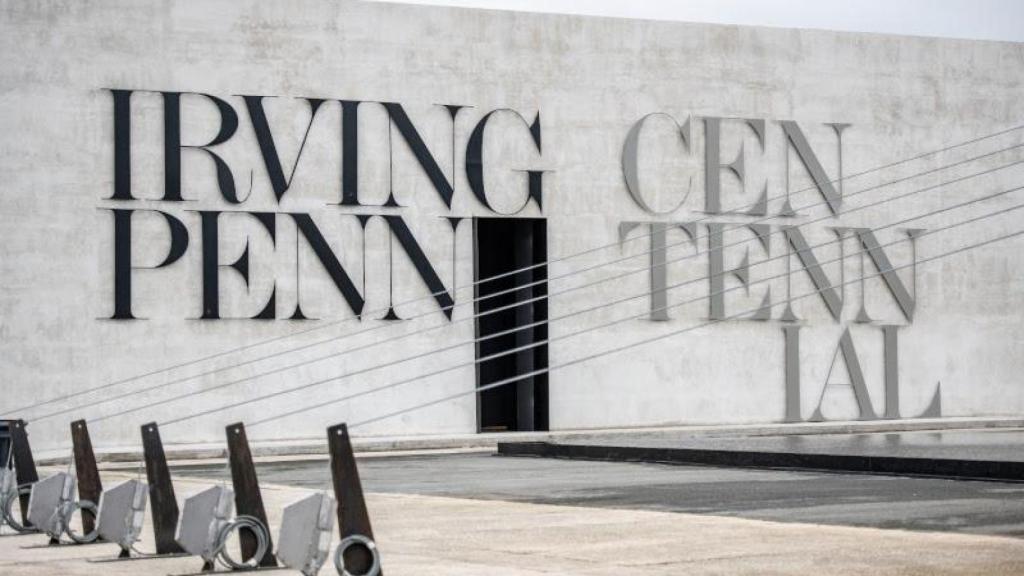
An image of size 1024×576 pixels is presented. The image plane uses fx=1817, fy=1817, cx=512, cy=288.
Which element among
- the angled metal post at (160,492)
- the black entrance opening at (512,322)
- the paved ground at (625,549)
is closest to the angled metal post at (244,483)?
the paved ground at (625,549)

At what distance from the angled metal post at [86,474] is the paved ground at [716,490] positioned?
162 inches

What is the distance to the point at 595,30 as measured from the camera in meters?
30.7

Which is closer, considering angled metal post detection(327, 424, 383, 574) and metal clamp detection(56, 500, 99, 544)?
angled metal post detection(327, 424, 383, 574)

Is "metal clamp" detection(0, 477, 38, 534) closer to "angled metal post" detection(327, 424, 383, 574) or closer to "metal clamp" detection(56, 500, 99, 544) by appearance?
"metal clamp" detection(56, 500, 99, 544)

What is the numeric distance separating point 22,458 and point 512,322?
18399 millimetres

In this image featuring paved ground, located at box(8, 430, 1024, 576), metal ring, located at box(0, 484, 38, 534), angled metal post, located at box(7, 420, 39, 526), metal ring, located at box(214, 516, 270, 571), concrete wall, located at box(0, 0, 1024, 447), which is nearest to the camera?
paved ground, located at box(8, 430, 1024, 576)

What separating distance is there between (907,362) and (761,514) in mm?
20004

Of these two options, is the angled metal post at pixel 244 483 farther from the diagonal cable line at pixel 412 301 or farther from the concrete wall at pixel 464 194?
the concrete wall at pixel 464 194

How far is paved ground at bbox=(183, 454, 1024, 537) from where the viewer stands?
12.8 metres

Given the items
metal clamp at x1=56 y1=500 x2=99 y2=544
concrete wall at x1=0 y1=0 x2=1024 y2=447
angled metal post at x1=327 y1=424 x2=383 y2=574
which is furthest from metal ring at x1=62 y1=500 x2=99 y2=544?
concrete wall at x1=0 y1=0 x2=1024 y2=447

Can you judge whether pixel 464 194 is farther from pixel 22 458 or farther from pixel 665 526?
pixel 665 526

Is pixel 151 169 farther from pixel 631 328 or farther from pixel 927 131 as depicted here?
pixel 927 131

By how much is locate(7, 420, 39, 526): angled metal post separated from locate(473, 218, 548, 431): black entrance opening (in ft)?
53.4

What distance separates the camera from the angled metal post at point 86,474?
12.3m
